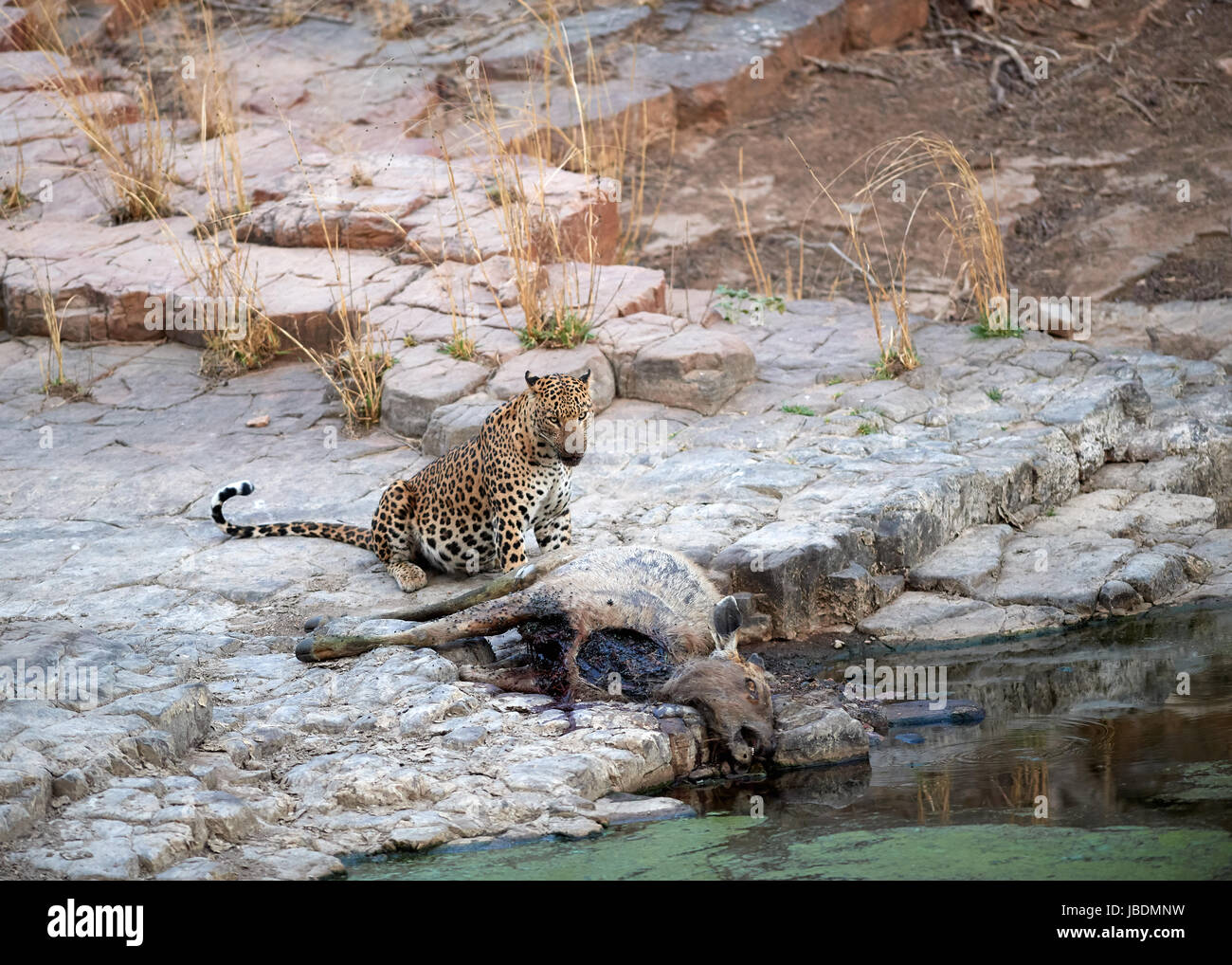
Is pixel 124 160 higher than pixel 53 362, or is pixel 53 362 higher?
pixel 124 160

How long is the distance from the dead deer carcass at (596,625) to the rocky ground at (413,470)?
0.18m

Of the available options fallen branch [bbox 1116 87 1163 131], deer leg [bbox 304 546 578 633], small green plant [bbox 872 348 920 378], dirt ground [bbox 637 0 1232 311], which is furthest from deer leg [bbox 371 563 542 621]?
fallen branch [bbox 1116 87 1163 131]

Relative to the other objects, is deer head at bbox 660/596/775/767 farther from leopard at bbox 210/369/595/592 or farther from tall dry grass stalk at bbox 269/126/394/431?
tall dry grass stalk at bbox 269/126/394/431

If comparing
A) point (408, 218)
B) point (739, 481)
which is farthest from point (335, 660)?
point (408, 218)

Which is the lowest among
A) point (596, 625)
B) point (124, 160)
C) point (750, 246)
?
point (596, 625)

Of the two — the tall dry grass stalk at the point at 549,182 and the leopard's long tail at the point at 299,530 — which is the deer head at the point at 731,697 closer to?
the leopard's long tail at the point at 299,530

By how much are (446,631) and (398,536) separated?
1.19 m

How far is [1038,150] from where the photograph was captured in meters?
13.7

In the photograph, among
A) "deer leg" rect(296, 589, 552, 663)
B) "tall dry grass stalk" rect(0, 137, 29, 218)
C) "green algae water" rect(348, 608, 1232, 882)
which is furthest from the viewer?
"tall dry grass stalk" rect(0, 137, 29, 218)

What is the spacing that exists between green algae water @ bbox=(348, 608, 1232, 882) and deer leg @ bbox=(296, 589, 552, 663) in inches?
46.9

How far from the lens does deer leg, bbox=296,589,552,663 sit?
20.0 ft

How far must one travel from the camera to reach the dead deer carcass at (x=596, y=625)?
5977mm

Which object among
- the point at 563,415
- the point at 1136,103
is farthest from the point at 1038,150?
the point at 563,415

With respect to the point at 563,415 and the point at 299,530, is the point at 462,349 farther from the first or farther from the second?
the point at 563,415
